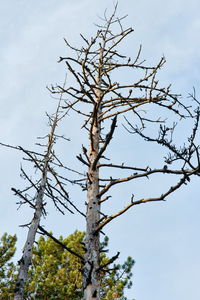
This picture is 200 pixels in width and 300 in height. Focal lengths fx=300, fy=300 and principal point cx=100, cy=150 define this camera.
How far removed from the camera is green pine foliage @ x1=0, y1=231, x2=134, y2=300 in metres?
13.0

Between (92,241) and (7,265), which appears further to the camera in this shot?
(7,265)

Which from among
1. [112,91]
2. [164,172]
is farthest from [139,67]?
[164,172]

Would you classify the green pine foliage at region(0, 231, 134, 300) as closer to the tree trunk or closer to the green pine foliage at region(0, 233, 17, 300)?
the green pine foliage at region(0, 233, 17, 300)

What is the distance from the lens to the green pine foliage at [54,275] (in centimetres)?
1298

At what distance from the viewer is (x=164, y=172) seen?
3.51 metres

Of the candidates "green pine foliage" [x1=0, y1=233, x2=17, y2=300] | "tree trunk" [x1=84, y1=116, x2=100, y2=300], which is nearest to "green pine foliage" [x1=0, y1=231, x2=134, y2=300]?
"green pine foliage" [x1=0, y1=233, x2=17, y2=300]

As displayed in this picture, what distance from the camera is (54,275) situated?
13.9 m

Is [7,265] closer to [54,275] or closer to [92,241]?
[54,275]

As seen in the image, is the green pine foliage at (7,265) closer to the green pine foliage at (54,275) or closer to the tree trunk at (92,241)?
the green pine foliage at (54,275)

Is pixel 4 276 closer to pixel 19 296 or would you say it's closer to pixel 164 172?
pixel 19 296

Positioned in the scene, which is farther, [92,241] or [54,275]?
[54,275]

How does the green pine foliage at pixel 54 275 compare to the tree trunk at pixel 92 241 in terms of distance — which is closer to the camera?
the tree trunk at pixel 92 241

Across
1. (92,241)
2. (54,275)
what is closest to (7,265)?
(54,275)

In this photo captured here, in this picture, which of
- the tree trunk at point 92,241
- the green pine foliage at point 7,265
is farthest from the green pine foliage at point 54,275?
the tree trunk at point 92,241
